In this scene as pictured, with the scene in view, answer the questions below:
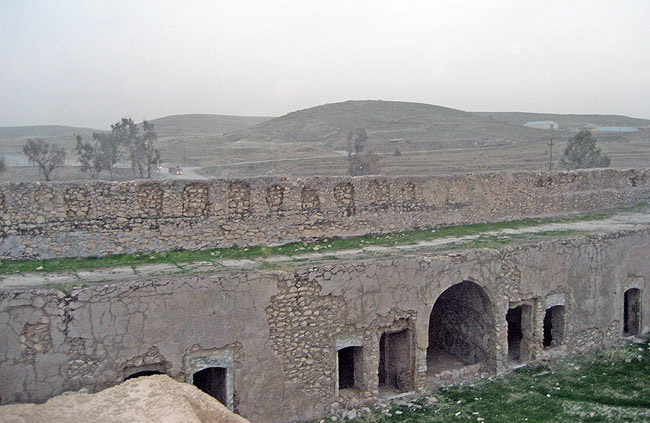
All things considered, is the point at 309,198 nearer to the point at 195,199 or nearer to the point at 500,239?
the point at 195,199

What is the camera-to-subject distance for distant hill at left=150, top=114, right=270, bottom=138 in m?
93.9

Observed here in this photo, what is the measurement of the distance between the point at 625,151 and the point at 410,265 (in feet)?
171

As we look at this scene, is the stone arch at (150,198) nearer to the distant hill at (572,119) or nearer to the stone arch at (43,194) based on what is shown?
the stone arch at (43,194)

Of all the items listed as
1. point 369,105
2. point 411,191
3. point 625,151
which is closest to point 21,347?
point 411,191

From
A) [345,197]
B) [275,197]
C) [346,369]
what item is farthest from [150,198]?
[346,369]

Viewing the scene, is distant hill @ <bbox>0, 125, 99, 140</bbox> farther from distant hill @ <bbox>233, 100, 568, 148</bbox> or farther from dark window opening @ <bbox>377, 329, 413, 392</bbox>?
dark window opening @ <bbox>377, 329, 413, 392</bbox>

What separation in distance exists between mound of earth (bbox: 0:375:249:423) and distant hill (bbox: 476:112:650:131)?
94301 mm

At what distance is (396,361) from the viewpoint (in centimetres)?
1080

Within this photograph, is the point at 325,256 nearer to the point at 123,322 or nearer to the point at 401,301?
the point at 401,301

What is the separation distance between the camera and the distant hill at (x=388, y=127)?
64688mm

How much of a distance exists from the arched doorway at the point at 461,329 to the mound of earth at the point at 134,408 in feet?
21.0

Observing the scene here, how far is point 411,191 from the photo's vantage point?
13.0 meters

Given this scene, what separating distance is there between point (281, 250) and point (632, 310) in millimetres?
8718

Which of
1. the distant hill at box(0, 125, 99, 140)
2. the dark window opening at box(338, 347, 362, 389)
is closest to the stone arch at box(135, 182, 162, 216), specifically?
the dark window opening at box(338, 347, 362, 389)
